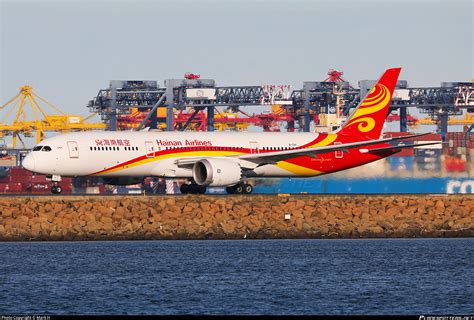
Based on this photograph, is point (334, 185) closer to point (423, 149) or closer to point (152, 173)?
point (152, 173)

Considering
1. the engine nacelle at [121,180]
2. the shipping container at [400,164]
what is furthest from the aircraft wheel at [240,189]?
the shipping container at [400,164]

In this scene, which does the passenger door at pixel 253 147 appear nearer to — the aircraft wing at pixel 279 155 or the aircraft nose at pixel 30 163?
the aircraft wing at pixel 279 155

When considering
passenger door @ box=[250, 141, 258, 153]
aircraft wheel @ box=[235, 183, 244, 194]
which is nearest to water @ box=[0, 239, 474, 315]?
aircraft wheel @ box=[235, 183, 244, 194]

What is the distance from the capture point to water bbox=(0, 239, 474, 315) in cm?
3875

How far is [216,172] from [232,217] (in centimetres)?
473

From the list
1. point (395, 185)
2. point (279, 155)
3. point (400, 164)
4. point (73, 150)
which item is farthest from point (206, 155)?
point (400, 164)

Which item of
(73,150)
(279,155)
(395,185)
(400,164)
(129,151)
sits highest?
(73,150)

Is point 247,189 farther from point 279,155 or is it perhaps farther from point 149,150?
point 149,150

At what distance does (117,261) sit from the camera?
2050 inches

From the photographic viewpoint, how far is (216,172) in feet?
219

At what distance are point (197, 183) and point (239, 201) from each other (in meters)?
5.07

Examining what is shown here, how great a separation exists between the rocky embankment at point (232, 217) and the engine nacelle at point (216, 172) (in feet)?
9.33

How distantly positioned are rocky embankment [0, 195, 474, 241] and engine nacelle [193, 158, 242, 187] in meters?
2.85

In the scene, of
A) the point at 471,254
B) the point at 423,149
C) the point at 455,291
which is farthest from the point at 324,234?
the point at 423,149
